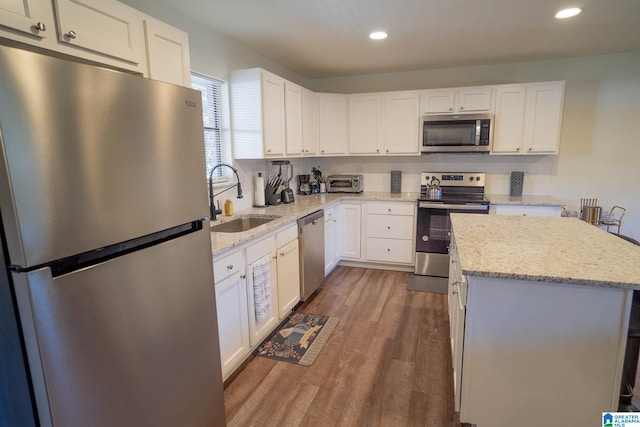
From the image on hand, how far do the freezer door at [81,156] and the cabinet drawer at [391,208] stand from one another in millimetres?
3070

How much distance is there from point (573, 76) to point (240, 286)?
425 cm

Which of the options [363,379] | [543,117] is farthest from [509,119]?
[363,379]

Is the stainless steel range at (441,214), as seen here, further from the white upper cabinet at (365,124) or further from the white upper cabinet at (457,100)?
the white upper cabinet at (365,124)

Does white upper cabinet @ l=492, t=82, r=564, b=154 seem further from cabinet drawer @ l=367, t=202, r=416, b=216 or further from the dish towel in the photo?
the dish towel

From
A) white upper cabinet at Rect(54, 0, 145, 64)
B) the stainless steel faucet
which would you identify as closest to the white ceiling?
white upper cabinet at Rect(54, 0, 145, 64)

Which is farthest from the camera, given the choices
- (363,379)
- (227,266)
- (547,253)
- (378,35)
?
(378,35)

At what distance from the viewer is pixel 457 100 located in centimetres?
393

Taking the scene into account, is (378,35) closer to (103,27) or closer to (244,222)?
(244,222)

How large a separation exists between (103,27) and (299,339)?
2.30 m

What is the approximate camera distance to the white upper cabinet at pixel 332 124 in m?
4.25

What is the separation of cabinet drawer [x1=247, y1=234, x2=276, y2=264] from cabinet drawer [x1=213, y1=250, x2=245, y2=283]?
0.31 ft

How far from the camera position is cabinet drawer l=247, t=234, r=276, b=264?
7.64 ft

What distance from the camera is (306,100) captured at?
391cm

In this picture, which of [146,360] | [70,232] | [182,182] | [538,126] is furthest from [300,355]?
[538,126]
